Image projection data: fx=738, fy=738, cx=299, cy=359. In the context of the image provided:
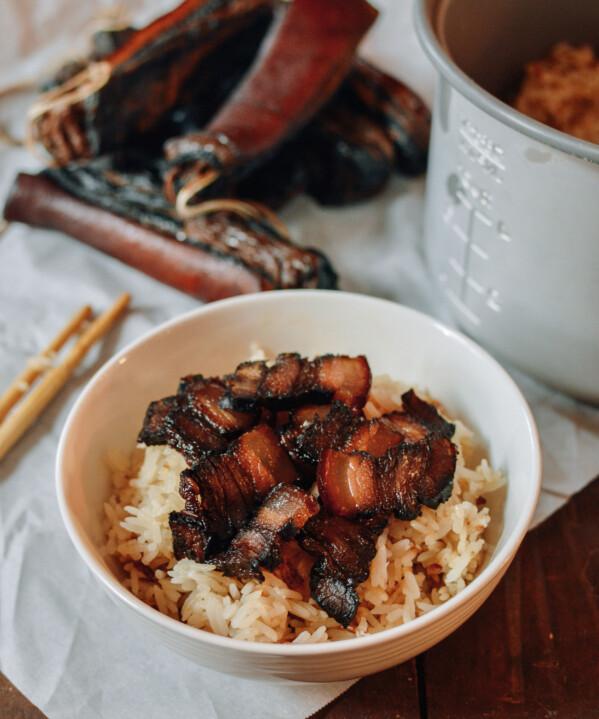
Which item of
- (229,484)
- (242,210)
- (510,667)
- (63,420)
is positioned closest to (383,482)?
(229,484)

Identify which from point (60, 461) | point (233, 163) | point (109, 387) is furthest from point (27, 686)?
point (233, 163)

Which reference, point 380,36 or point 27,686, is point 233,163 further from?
point 27,686

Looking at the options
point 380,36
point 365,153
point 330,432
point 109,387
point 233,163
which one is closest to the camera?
point 330,432

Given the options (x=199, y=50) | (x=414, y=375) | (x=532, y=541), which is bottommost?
(x=532, y=541)

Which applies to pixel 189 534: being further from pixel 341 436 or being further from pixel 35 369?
pixel 35 369

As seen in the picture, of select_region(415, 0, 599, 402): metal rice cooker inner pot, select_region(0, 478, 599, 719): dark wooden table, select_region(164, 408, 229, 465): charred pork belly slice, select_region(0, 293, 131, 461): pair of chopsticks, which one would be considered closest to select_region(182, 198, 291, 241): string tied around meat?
select_region(0, 293, 131, 461): pair of chopsticks

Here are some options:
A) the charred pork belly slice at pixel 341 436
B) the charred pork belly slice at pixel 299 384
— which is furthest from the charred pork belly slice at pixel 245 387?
the charred pork belly slice at pixel 341 436

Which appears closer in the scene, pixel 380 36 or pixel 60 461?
pixel 60 461

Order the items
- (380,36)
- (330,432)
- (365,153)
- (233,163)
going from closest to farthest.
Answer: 1. (330,432)
2. (233,163)
3. (365,153)
4. (380,36)

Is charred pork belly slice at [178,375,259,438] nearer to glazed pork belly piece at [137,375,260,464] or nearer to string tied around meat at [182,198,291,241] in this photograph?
glazed pork belly piece at [137,375,260,464]
